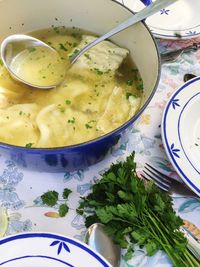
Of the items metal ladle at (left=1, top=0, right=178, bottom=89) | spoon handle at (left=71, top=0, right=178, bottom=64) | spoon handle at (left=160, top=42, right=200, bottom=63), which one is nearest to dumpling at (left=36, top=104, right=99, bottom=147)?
metal ladle at (left=1, top=0, right=178, bottom=89)

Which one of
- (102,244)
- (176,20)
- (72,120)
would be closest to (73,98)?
(72,120)

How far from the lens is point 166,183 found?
1062 millimetres

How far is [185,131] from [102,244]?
15.0 inches

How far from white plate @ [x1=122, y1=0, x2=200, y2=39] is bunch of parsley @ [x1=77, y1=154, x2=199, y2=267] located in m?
0.62

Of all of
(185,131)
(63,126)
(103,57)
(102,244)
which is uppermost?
(103,57)

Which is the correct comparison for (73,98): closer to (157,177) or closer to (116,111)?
(116,111)

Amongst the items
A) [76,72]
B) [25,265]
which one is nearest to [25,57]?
[76,72]

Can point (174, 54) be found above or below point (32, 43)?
below

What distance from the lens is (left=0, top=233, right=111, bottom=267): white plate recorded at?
33.5 inches

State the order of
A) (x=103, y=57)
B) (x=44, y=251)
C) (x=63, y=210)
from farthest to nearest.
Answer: (x=103, y=57), (x=63, y=210), (x=44, y=251)

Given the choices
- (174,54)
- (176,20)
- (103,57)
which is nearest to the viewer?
(103,57)

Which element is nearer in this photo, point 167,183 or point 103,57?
point 167,183

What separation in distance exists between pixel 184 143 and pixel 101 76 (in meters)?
0.32

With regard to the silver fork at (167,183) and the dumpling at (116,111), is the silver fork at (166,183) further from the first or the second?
the dumpling at (116,111)
